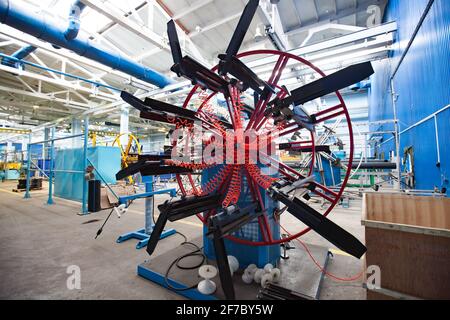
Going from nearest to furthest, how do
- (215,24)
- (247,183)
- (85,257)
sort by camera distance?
(247,183) → (85,257) → (215,24)

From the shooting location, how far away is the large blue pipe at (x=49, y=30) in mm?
2354

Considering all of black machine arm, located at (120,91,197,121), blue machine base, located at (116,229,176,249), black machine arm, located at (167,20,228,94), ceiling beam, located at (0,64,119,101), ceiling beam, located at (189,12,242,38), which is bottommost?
blue machine base, located at (116,229,176,249)

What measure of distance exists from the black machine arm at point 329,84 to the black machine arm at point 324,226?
0.55 metres

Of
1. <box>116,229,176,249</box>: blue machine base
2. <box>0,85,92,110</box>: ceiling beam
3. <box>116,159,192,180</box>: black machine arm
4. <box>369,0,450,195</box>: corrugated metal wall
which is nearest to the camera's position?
<box>116,159,192,180</box>: black machine arm

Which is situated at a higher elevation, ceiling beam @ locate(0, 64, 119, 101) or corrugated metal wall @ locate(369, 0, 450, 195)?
ceiling beam @ locate(0, 64, 119, 101)

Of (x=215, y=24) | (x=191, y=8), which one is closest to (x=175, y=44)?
(x=191, y=8)

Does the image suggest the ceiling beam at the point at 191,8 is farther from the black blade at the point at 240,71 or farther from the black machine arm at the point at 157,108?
A: the black machine arm at the point at 157,108

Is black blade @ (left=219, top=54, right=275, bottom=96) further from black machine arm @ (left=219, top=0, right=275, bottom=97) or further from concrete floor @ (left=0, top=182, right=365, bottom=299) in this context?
concrete floor @ (left=0, top=182, right=365, bottom=299)

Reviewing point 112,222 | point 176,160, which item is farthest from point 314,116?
point 112,222

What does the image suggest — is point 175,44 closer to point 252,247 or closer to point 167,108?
point 167,108

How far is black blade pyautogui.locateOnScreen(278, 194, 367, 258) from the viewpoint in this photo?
1.12 meters

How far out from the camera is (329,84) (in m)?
1.18

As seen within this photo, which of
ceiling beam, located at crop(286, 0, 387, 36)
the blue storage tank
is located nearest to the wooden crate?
ceiling beam, located at crop(286, 0, 387, 36)

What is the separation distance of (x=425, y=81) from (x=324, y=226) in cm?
302
